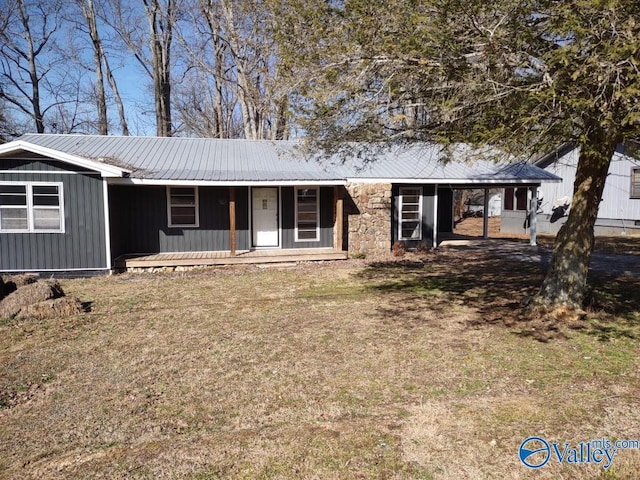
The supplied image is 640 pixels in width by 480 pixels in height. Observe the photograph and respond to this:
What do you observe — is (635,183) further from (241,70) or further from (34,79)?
(34,79)

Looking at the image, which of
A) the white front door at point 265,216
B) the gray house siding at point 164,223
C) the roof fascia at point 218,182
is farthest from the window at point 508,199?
the gray house siding at point 164,223

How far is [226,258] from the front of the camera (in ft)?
37.9

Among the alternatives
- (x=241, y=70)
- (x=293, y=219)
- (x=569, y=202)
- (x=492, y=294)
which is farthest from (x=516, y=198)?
(x=492, y=294)

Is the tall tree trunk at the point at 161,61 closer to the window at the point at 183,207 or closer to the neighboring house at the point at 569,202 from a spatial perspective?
the window at the point at 183,207

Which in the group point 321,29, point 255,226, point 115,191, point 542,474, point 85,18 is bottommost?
point 542,474

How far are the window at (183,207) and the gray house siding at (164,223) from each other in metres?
0.12

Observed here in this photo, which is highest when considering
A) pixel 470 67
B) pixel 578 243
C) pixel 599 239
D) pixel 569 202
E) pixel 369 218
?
pixel 470 67

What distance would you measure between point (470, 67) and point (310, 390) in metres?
3.83

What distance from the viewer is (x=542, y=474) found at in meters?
2.89

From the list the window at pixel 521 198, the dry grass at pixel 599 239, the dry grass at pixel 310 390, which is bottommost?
the dry grass at pixel 310 390

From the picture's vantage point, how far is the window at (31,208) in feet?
32.6

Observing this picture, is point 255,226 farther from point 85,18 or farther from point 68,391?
point 85,18

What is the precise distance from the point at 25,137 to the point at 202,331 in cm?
1128

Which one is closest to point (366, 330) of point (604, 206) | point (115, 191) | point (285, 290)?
point (285, 290)
